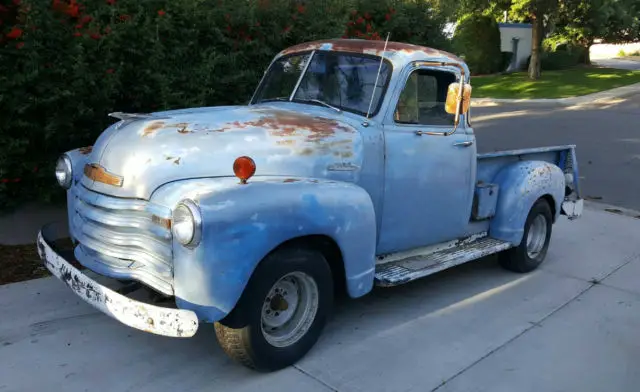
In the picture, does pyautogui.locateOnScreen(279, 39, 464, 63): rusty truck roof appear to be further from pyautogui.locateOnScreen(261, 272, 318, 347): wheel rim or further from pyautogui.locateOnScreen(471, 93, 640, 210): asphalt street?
pyautogui.locateOnScreen(471, 93, 640, 210): asphalt street

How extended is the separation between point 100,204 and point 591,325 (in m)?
3.63

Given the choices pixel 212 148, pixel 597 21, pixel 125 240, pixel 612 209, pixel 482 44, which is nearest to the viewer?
pixel 125 240

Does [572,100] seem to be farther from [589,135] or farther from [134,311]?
[134,311]

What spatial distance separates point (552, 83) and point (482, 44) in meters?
4.56

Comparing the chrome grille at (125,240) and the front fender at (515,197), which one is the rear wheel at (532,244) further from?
the chrome grille at (125,240)

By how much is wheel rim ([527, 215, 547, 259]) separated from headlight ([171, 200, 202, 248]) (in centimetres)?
378

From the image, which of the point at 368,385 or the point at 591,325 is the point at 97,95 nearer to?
the point at 368,385

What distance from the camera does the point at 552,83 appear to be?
25.7m

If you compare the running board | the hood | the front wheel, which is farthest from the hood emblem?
the running board

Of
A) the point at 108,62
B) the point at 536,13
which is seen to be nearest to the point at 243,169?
the point at 108,62

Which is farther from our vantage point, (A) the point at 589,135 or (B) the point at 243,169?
(A) the point at 589,135

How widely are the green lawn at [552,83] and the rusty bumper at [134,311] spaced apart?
2118 cm

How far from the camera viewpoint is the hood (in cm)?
338

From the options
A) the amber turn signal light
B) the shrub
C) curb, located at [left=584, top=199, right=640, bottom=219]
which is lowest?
curb, located at [left=584, top=199, right=640, bottom=219]
